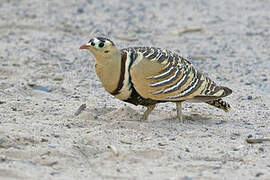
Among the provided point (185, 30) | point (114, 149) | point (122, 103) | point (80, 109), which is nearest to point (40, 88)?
point (122, 103)

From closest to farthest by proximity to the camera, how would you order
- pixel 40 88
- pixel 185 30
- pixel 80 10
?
pixel 40 88 < pixel 185 30 < pixel 80 10

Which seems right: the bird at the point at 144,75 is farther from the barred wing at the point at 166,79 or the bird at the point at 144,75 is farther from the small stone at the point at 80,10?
the small stone at the point at 80,10

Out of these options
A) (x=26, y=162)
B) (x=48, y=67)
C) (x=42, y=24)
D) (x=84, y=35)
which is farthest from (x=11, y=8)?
(x=26, y=162)

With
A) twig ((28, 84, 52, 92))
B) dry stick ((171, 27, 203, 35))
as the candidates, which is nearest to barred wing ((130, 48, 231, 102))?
twig ((28, 84, 52, 92))

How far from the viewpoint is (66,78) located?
26.4ft

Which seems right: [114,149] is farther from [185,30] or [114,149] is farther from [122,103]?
[185,30]

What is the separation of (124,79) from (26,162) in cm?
146

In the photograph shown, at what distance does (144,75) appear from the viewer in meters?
5.63

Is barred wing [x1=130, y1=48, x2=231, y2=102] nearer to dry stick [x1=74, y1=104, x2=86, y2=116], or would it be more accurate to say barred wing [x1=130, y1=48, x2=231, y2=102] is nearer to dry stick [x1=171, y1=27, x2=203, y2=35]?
dry stick [x1=74, y1=104, x2=86, y2=116]

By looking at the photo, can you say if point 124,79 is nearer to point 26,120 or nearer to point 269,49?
point 26,120

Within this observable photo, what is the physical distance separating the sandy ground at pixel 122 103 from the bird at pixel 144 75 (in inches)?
11.3

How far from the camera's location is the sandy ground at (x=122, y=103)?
15.1 ft

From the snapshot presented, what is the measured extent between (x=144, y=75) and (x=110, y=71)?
30cm

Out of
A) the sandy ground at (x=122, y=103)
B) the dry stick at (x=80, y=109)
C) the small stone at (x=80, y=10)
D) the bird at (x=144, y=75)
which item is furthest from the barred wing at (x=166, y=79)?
the small stone at (x=80, y=10)
